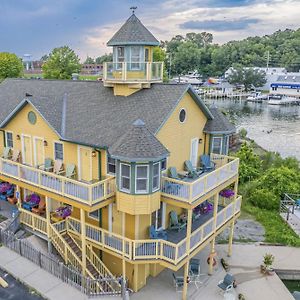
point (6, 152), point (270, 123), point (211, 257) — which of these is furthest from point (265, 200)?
point (270, 123)

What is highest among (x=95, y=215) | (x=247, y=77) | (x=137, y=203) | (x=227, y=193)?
(x=247, y=77)

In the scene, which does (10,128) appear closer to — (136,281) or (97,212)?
(97,212)

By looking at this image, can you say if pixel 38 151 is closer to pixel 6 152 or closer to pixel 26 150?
pixel 26 150

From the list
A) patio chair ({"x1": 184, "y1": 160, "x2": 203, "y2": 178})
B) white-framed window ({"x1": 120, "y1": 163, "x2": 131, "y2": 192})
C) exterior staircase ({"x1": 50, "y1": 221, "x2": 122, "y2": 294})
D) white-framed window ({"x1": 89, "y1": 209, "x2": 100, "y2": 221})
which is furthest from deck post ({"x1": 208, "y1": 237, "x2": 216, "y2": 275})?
white-framed window ({"x1": 120, "y1": 163, "x2": 131, "y2": 192})

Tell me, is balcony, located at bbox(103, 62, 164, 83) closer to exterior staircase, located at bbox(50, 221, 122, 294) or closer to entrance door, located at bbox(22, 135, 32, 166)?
Result: entrance door, located at bbox(22, 135, 32, 166)

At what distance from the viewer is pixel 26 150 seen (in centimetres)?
2114

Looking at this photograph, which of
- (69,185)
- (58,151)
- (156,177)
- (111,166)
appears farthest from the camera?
(58,151)

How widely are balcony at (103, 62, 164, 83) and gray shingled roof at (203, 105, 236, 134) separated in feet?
13.3

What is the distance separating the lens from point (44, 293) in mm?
15906

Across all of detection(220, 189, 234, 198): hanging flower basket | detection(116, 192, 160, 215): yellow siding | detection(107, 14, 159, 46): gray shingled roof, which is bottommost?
detection(220, 189, 234, 198): hanging flower basket

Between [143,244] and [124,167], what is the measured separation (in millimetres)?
3834

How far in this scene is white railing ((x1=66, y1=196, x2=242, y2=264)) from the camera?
1622cm

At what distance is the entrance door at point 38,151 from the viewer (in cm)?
2020

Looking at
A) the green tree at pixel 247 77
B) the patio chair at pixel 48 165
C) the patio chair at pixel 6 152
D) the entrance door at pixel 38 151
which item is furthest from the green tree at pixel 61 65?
the green tree at pixel 247 77
